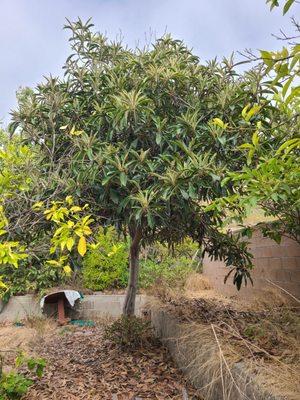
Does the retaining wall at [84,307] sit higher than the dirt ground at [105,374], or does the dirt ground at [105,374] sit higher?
the retaining wall at [84,307]

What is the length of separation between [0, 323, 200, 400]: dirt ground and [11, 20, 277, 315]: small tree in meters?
1.39

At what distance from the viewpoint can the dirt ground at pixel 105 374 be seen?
412cm

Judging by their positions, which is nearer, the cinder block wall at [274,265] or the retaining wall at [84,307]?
the cinder block wall at [274,265]

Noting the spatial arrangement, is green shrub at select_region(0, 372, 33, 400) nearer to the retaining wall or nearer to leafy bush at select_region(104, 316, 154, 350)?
leafy bush at select_region(104, 316, 154, 350)

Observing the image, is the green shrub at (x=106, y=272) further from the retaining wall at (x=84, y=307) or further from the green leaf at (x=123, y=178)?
the green leaf at (x=123, y=178)

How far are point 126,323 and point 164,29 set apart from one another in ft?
11.4

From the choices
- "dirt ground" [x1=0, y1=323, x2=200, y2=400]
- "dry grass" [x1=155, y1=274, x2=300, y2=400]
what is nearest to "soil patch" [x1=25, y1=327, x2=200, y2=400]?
"dirt ground" [x1=0, y1=323, x2=200, y2=400]

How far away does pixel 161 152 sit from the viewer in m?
4.22

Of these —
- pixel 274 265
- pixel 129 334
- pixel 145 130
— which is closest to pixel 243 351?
pixel 129 334

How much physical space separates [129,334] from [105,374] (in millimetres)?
610

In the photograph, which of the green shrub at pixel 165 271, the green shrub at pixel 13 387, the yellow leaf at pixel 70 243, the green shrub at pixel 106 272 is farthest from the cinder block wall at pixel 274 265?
the yellow leaf at pixel 70 243

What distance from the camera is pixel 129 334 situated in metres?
5.08

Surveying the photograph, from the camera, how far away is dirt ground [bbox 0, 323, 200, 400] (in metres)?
4.12

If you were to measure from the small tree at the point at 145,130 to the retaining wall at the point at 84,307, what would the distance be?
14.0ft
